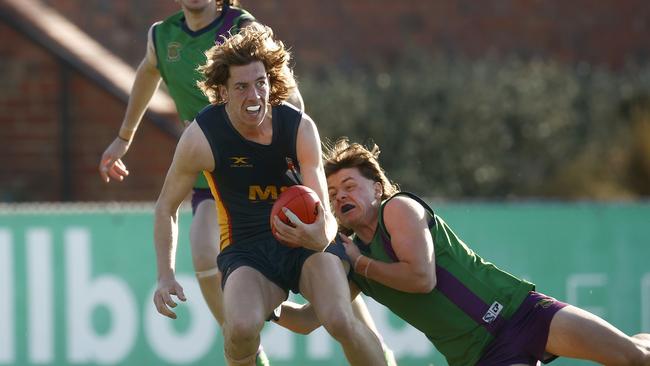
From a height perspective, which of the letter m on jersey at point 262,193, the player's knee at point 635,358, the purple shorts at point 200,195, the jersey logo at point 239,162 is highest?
the purple shorts at point 200,195

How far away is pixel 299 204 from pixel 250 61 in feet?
2.61

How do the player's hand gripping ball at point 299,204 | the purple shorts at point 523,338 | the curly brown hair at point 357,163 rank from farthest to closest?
the curly brown hair at point 357,163
the purple shorts at point 523,338
the player's hand gripping ball at point 299,204

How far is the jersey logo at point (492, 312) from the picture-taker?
6930 mm

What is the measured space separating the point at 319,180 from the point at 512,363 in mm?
1346

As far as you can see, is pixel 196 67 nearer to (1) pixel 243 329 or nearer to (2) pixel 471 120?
(1) pixel 243 329

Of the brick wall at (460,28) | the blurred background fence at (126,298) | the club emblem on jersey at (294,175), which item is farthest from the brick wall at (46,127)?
the club emblem on jersey at (294,175)

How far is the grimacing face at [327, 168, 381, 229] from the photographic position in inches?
278

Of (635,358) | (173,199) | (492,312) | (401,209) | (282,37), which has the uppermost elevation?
(282,37)

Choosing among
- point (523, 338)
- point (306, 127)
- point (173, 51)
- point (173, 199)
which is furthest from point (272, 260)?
point (173, 51)

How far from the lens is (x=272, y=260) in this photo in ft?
22.2

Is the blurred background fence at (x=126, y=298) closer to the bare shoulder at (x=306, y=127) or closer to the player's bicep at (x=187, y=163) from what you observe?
the player's bicep at (x=187, y=163)

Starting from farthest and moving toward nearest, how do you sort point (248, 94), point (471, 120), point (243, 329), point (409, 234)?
point (471, 120) < point (409, 234) < point (248, 94) < point (243, 329)

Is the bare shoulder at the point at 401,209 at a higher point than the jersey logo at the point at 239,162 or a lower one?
lower

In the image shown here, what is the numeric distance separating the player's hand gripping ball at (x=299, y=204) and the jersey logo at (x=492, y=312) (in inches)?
45.1
